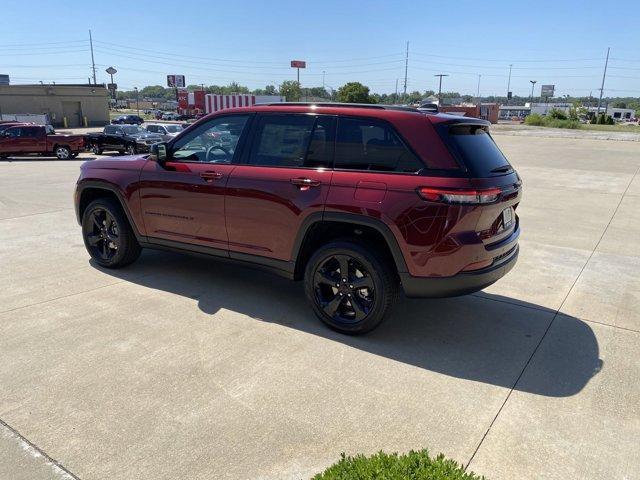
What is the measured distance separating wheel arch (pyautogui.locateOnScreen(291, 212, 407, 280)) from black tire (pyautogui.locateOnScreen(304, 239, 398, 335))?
0.11 meters

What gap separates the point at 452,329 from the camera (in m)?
4.25

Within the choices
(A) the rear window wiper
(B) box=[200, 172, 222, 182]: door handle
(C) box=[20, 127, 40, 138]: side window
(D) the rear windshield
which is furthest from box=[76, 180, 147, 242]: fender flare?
(C) box=[20, 127, 40, 138]: side window

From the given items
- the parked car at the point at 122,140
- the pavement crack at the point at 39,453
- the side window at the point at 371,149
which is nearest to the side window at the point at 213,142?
the side window at the point at 371,149

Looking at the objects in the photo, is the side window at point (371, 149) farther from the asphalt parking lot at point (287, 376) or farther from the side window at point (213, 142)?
the asphalt parking lot at point (287, 376)

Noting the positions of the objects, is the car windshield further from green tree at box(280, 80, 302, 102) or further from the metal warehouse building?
green tree at box(280, 80, 302, 102)

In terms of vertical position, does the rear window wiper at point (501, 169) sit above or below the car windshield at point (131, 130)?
above

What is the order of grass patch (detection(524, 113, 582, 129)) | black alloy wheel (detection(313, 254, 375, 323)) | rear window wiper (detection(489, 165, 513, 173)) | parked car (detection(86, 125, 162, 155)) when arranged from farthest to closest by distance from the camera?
grass patch (detection(524, 113, 582, 129)) < parked car (detection(86, 125, 162, 155)) < black alloy wheel (detection(313, 254, 375, 323)) < rear window wiper (detection(489, 165, 513, 173))

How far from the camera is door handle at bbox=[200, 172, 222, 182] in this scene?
455 cm

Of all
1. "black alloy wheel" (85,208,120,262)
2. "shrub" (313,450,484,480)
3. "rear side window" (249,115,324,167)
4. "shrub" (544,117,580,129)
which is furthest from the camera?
"shrub" (544,117,580,129)

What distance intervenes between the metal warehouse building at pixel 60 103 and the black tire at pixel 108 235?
48252mm

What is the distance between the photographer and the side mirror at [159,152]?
488 centimetres

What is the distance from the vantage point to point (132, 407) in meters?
3.05

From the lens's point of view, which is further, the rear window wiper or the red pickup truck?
the red pickup truck

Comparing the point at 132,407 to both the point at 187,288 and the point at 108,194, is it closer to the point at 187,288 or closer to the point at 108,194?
the point at 187,288
